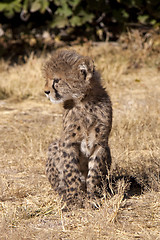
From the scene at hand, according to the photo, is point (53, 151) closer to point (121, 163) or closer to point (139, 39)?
point (121, 163)

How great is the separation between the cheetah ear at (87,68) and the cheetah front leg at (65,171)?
68 centimetres

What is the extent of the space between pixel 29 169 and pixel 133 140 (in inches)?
59.1

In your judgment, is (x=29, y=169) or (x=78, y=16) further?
(x=78, y=16)

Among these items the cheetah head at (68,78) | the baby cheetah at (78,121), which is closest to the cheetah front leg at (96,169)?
the baby cheetah at (78,121)

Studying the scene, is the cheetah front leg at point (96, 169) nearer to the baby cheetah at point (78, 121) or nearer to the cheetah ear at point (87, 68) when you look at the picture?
the baby cheetah at point (78, 121)

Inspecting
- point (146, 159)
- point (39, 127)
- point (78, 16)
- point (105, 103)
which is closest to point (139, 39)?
point (78, 16)

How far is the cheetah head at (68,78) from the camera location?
3.98m

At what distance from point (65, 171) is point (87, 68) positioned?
3.27 ft

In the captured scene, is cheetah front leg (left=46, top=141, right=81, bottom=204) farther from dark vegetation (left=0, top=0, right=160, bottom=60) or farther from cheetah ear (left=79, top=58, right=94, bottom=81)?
dark vegetation (left=0, top=0, right=160, bottom=60)

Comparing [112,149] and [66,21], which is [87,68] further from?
[66,21]

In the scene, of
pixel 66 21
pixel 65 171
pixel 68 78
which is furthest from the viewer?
pixel 66 21

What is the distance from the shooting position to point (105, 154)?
416cm

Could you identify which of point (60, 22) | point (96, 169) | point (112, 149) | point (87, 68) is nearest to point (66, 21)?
point (60, 22)

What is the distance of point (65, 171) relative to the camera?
161 inches
